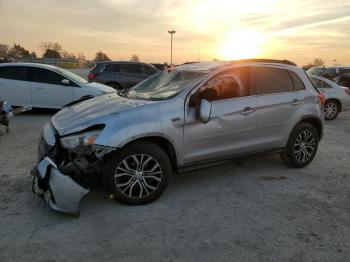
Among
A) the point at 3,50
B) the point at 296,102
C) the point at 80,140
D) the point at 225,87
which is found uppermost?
the point at 3,50

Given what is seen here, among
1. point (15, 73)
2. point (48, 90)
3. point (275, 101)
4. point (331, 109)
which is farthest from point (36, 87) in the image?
point (331, 109)

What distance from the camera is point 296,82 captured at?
6.02 meters

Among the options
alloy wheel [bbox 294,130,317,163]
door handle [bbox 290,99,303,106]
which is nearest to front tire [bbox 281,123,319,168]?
alloy wheel [bbox 294,130,317,163]

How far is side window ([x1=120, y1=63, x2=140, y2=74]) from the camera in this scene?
16516 millimetres

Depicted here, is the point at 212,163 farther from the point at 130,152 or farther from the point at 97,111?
the point at 97,111

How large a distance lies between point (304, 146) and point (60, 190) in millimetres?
3860

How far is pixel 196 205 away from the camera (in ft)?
15.1

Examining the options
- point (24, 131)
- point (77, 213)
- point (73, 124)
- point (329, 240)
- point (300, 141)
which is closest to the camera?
point (329, 240)

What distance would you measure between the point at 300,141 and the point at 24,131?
19.7 ft

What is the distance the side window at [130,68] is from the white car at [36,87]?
530cm

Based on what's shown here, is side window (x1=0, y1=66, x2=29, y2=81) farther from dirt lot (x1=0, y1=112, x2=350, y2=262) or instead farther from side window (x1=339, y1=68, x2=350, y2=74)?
side window (x1=339, y1=68, x2=350, y2=74)

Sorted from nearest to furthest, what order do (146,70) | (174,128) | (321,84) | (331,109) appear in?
(174,128), (331,109), (321,84), (146,70)

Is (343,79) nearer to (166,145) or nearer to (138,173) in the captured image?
(166,145)

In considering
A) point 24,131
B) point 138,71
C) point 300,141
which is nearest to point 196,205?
point 300,141
